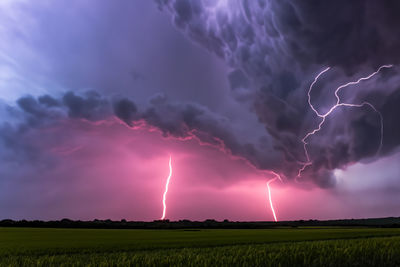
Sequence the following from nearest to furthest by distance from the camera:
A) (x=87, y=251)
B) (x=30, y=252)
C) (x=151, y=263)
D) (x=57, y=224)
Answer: (x=151, y=263), (x=30, y=252), (x=87, y=251), (x=57, y=224)

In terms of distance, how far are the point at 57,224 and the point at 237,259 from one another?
305ft

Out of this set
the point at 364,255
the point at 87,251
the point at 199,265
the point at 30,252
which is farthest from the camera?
the point at 87,251

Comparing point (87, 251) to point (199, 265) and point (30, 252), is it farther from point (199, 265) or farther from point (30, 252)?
point (199, 265)

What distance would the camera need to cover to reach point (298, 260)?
11.4 metres

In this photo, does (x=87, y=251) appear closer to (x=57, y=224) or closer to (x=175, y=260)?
(x=175, y=260)

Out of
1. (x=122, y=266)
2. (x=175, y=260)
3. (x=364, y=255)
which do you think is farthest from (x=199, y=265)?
(x=364, y=255)

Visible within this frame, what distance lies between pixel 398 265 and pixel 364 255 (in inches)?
61.8

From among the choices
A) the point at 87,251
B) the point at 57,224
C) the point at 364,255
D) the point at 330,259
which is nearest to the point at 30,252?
the point at 87,251

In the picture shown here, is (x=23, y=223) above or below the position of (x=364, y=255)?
above

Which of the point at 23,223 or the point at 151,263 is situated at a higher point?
the point at 23,223

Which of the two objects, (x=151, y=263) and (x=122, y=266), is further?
(x=151, y=263)

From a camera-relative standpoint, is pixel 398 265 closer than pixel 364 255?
Yes

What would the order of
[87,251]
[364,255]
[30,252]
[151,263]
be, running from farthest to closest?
1. [87,251]
2. [30,252]
3. [364,255]
4. [151,263]

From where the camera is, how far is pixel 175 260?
1158 cm
